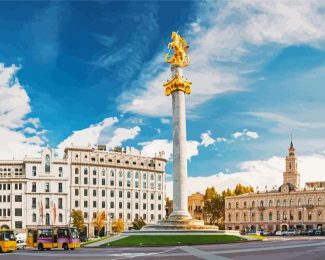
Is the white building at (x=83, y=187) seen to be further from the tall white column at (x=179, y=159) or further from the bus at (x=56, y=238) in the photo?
the bus at (x=56, y=238)

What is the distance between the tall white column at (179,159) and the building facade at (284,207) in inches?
2948

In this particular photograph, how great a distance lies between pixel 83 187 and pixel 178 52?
58.1 m

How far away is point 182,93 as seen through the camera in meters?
71.1

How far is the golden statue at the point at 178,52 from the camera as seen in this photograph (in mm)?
73062

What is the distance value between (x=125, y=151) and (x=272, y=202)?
4504 centimetres

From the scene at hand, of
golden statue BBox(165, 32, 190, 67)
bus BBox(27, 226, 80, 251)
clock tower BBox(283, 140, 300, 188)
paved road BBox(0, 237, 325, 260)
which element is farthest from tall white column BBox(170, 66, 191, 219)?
clock tower BBox(283, 140, 300, 188)

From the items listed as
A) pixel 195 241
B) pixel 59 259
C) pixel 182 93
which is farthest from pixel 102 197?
pixel 59 259

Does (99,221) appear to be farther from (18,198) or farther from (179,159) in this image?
(179,159)

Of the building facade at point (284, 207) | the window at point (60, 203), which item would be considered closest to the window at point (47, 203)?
the window at point (60, 203)

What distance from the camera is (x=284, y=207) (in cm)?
14238

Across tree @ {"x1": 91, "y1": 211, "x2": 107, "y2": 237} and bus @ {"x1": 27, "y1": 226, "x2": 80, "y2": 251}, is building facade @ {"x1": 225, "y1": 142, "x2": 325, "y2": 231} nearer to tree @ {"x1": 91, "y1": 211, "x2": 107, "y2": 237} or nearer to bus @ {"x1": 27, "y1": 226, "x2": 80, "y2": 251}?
tree @ {"x1": 91, "y1": 211, "x2": 107, "y2": 237}

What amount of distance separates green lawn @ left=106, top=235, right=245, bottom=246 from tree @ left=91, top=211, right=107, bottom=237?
56.1 m

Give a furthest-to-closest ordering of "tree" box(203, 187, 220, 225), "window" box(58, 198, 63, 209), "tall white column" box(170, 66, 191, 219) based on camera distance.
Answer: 1. "tree" box(203, 187, 220, 225)
2. "window" box(58, 198, 63, 209)
3. "tall white column" box(170, 66, 191, 219)

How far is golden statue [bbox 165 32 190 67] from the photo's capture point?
2876 inches
